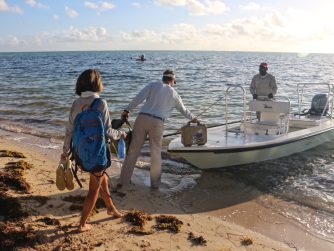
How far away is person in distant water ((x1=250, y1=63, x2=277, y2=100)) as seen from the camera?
369 inches

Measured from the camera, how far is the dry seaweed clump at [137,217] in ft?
17.1

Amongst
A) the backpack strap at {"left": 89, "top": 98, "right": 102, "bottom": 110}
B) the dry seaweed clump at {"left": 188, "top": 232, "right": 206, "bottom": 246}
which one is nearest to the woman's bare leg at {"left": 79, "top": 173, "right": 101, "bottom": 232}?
the backpack strap at {"left": 89, "top": 98, "right": 102, "bottom": 110}

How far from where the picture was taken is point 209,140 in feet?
26.7

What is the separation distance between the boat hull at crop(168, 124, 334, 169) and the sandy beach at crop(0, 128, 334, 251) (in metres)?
0.35

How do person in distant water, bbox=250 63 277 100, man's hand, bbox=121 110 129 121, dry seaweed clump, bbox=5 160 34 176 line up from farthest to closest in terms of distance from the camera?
person in distant water, bbox=250 63 277 100, dry seaweed clump, bbox=5 160 34 176, man's hand, bbox=121 110 129 121

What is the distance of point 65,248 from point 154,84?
2.85 m

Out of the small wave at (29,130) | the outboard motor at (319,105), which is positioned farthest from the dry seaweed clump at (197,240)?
the outboard motor at (319,105)

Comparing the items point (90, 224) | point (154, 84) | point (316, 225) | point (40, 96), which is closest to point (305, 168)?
point (316, 225)

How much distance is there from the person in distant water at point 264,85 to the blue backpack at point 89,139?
19.3ft

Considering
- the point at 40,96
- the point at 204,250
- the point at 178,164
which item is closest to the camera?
the point at 204,250

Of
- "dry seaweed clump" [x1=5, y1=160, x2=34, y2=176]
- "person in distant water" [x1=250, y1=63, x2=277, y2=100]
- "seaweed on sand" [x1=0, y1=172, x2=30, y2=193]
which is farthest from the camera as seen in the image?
"person in distant water" [x1=250, y1=63, x2=277, y2=100]

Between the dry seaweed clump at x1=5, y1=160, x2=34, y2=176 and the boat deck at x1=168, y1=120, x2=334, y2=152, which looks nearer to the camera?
the dry seaweed clump at x1=5, y1=160, x2=34, y2=176

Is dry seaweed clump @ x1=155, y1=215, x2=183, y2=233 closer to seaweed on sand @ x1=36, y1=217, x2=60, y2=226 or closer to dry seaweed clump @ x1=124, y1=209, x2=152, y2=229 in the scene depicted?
dry seaweed clump @ x1=124, y1=209, x2=152, y2=229

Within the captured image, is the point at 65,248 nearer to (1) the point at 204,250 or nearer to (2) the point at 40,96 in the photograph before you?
(1) the point at 204,250
